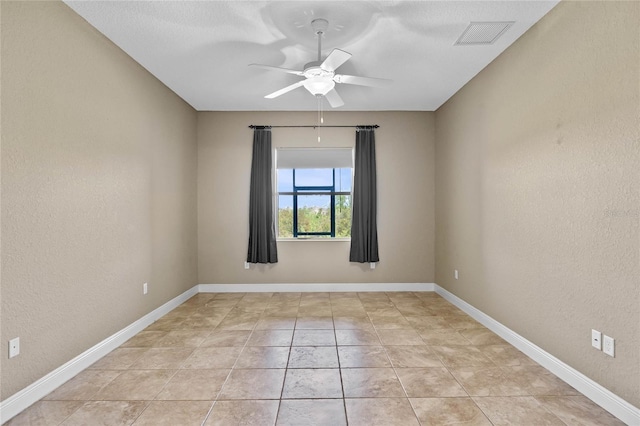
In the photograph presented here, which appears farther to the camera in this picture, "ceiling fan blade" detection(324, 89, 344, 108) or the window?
the window

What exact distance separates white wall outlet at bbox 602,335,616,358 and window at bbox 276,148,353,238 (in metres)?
3.55

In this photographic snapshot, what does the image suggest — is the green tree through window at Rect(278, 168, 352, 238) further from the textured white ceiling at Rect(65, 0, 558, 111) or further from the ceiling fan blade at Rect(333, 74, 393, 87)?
the ceiling fan blade at Rect(333, 74, 393, 87)

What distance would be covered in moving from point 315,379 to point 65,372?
1.86 meters

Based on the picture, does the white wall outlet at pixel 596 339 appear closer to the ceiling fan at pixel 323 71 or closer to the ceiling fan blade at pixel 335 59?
the ceiling fan at pixel 323 71

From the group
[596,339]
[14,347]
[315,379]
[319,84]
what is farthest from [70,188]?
[596,339]

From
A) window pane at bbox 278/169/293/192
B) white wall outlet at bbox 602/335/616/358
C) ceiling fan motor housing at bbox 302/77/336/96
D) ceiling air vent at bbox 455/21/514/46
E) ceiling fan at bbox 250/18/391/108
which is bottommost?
white wall outlet at bbox 602/335/616/358

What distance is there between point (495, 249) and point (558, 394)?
1478mm

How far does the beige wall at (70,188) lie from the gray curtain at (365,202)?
2.79 m

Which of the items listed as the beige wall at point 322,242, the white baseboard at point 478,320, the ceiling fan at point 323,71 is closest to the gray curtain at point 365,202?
the beige wall at point 322,242

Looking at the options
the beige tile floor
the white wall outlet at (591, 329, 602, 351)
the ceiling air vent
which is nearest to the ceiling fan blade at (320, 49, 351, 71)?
the ceiling air vent

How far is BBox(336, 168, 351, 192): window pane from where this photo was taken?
540 centimetres

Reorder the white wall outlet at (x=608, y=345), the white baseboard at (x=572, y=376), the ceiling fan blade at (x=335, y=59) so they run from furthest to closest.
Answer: the ceiling fan blade at (x=335, y=59) < the white wall outlet at (x=608, y=345) < the white baseboard at (x=572, y=376)

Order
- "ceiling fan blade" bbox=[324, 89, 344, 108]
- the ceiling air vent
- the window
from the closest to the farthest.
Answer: the ceiling air vent → "ceiling fan blade" bbox=[324, 89, 344, 108] → the window

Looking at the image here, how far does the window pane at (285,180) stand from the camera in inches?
213
